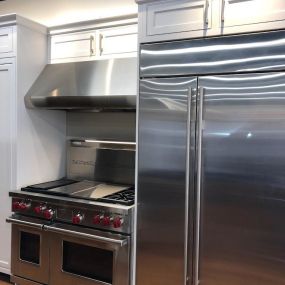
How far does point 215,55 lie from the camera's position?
1797 millimetres

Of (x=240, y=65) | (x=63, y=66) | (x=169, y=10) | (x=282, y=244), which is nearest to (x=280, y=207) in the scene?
(x=282, y=244)

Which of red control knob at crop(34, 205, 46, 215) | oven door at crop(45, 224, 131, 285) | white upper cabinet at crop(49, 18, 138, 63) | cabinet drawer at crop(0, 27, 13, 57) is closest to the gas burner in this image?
oven door at crop(45, 224, 131, 285)

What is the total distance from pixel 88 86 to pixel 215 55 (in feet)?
3.25

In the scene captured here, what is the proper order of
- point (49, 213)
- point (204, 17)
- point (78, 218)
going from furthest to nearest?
point (49, 213), point (78, 218), point (204, 17)

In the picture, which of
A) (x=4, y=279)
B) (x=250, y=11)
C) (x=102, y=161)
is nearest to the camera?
(x=250, y=11)

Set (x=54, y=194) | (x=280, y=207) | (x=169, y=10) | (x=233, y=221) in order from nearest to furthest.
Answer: (x=280, y=207)
(x=233, y=221)
(x=169, y=10)
(x=54, y=194)

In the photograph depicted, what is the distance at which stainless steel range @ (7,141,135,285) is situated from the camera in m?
2.07

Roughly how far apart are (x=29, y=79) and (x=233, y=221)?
1871mm

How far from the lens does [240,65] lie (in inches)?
68.2

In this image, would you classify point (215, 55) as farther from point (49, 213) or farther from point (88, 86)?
point (49, 213)

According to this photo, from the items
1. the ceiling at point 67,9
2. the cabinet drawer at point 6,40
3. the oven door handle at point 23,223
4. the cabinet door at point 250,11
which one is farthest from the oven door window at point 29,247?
the cabinet door at point 250,11

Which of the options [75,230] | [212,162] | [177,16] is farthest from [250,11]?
[75,230]

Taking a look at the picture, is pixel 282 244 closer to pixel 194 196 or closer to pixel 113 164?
pixel 194 196

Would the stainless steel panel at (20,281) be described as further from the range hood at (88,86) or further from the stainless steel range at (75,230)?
the range hood at (88,86)
